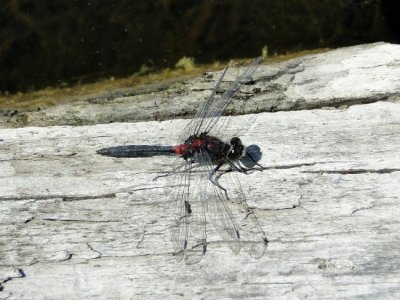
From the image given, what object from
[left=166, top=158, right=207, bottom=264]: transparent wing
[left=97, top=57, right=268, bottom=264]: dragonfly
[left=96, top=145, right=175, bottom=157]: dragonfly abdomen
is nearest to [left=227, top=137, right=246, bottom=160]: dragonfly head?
[left=97, top=57, right=268, bottom=264]: dragonfly

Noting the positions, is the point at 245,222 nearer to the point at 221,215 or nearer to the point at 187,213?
the point at 221,215

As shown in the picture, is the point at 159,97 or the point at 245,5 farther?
the point at 245,5

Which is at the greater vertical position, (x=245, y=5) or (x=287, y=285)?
(x=245, y=5)

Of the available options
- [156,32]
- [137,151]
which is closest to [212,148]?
[137,151]

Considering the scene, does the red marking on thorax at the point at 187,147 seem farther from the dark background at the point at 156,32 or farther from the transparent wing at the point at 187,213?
the dark background at the point at 156,32

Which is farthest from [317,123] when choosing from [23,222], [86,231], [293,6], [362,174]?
[293,6]

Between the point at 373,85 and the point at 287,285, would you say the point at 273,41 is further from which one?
the point at 287,285

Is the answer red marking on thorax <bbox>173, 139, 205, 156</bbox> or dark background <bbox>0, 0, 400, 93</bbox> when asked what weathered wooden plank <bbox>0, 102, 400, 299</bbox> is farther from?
dark background <bbox>0, 0, 400, 93</bbox>
